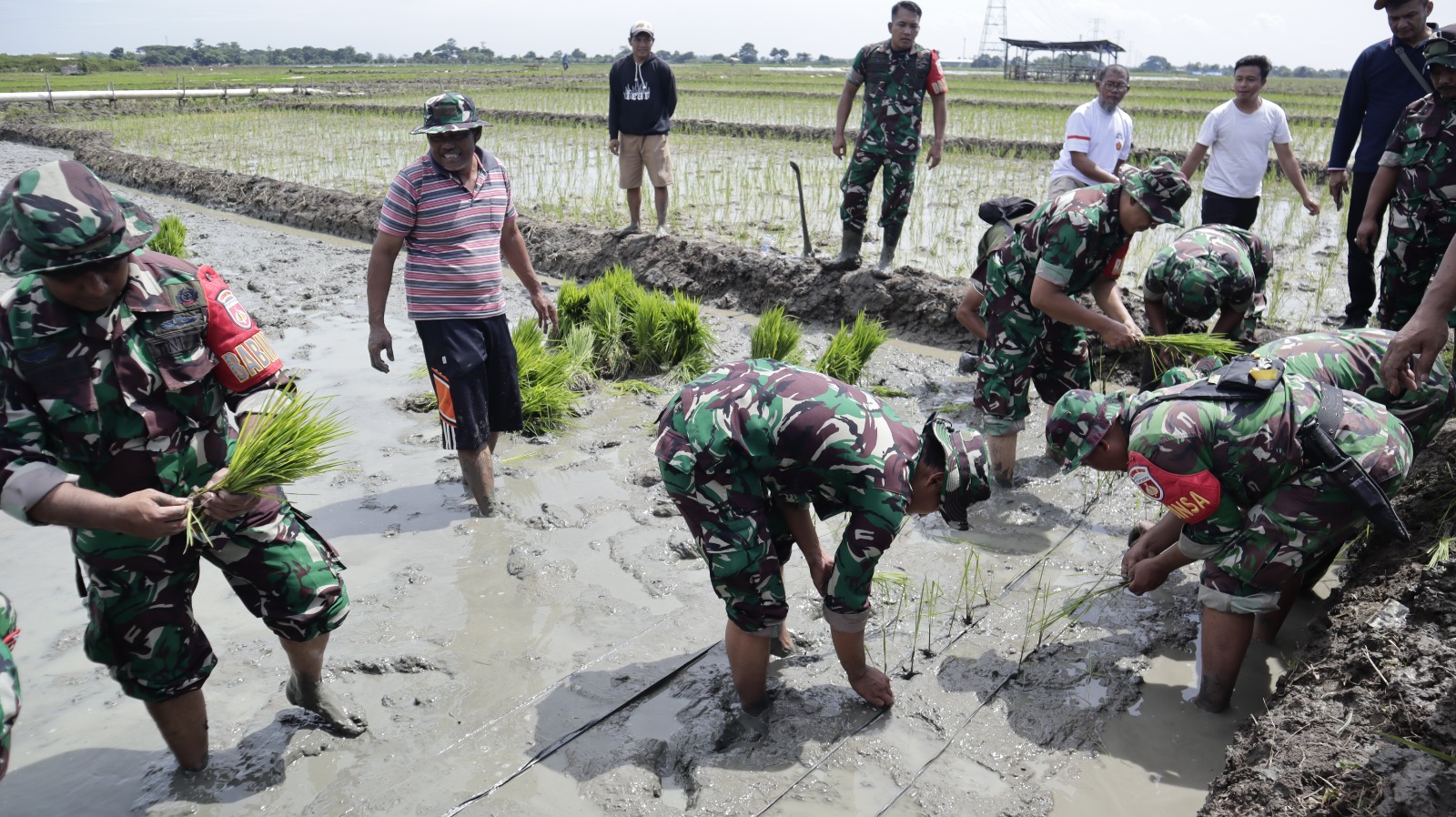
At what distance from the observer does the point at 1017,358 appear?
4.24m

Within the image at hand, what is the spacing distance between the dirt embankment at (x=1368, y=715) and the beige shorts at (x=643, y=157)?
6.14 meters

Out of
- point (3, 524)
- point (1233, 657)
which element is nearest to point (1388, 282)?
point (1233, 657)

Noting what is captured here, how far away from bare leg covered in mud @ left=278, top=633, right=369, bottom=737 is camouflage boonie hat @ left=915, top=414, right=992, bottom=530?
68.2 inches

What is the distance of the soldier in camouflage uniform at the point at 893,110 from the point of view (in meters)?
6.66

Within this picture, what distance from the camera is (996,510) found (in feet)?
14.2

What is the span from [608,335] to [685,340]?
47 centimetres

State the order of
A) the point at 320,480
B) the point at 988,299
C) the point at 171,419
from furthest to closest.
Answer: the point at 320,480, the point at 988,299, the point at 171,419

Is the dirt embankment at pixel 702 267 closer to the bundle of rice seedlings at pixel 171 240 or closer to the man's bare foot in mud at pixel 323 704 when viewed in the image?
the bundle of rice seedlings at pixel 171 240

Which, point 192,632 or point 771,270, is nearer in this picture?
point 192,632

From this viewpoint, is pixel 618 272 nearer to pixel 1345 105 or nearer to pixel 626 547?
pixel 626 547

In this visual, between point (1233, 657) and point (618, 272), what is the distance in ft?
14.4

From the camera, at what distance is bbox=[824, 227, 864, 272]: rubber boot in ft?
23.3

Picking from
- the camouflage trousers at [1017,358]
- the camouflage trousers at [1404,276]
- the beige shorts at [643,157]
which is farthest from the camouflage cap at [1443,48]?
the beige shorts at [643,157]

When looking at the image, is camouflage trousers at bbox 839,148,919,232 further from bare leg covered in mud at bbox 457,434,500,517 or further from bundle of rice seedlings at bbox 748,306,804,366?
bare leg covered in mud at bbox 457,434,500,517
